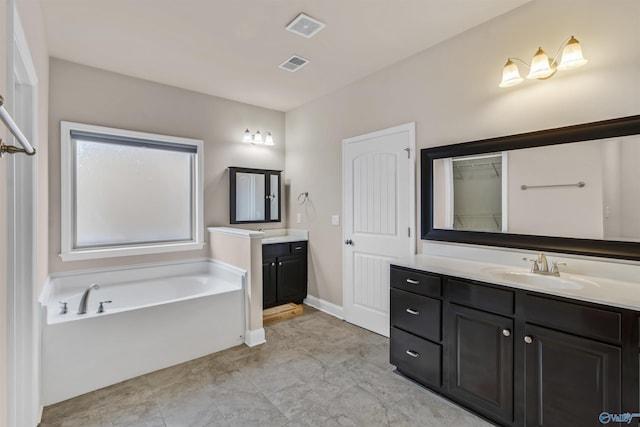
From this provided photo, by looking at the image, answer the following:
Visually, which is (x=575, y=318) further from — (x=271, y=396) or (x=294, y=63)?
(x=294, y=63)

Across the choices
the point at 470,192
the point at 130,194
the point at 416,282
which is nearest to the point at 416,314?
the point at 416,282

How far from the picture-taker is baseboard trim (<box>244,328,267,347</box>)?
295cm

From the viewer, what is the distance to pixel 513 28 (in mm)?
2217

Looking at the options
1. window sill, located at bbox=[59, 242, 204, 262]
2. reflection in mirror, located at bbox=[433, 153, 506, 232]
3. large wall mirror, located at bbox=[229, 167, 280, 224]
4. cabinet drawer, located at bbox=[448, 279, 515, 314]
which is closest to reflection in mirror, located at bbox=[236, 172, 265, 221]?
large wall mirror, located at bbox=[229, 167, 280, 224]

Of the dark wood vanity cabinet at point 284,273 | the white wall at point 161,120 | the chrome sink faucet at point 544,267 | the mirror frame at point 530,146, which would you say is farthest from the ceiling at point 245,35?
the dark wood vanity cabinet at point 284,273

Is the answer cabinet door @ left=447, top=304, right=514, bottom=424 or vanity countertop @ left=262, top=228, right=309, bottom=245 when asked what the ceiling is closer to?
vanity countertop @ left=262, top=228, right=309, bottom=245

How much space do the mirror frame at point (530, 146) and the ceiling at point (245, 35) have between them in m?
0.96

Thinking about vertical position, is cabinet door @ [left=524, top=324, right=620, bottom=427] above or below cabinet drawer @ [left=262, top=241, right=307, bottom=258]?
below

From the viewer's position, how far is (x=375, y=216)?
3.21m

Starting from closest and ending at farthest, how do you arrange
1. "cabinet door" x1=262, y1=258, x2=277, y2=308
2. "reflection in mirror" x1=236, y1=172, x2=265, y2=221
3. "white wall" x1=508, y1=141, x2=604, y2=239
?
"white wall" x1=508, y1=141, x2=604, y2=239
"cabinet door" x1=262, y1=258, x2=277, y2=308
"reflection in mirror" x1=236, y1=172, x2=265, y2=221

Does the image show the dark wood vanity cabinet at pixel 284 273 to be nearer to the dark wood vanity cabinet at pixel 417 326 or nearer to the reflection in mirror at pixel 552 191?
the dark wood vanity cabinet at pixel 417 326

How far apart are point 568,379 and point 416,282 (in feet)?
3.16

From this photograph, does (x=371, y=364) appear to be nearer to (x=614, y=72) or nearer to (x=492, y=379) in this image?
(x=492, y=379)

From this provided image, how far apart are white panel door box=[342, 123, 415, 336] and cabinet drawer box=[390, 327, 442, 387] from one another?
0.68 m
